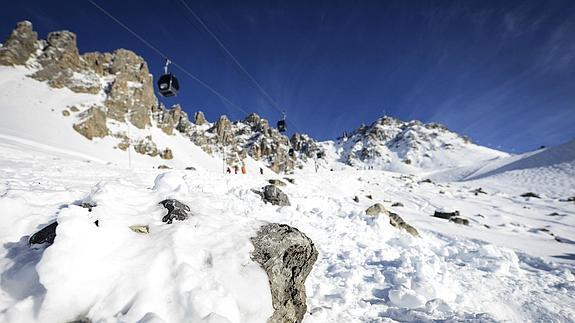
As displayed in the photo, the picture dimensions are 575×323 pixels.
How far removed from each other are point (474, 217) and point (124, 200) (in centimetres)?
1755

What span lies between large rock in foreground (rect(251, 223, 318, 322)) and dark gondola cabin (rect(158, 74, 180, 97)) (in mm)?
9591

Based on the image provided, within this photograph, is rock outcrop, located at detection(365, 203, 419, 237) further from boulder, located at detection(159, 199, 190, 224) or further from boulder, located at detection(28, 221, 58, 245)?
boulder, located at detection(28, 221, 58, 245)

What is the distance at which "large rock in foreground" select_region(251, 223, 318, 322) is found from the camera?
3.35 m

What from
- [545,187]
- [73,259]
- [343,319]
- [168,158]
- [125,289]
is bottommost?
[343,319]

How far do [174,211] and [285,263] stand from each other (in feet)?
6.40

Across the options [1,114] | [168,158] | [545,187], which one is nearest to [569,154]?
[545,187]

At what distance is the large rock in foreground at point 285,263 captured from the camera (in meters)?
3.35

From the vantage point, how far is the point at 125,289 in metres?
2.63

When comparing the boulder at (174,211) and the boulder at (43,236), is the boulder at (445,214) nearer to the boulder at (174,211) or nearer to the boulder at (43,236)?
the boulder at (174,211)

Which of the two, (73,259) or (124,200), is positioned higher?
(124,200)

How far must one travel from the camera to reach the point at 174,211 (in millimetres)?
4102

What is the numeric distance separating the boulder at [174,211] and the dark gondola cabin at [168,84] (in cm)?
843

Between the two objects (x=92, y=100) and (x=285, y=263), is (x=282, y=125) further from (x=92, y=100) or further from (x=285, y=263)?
(x=92, y=100)

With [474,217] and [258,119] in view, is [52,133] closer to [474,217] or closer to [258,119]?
[474,217]
